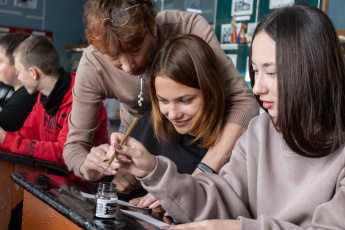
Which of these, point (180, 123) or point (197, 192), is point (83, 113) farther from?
point (197, 192)

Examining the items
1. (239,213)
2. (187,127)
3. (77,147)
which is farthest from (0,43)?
(239,213)

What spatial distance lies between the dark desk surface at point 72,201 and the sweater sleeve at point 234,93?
59cm

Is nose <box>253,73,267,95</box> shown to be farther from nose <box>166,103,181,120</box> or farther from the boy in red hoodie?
the boy in red hoodie

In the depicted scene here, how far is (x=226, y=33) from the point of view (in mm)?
4066

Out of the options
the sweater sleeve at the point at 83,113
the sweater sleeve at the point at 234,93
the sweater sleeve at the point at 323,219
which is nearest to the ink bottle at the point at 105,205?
the sweater sleeve at the point at 323,219

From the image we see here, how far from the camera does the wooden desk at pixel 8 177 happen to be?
285 centimetres

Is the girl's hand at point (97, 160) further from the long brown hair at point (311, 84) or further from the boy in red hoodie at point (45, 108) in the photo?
the boy in red hoodie at point (45, 108)

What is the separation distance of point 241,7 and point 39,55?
1.63 m

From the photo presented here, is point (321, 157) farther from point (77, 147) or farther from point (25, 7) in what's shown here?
point (25, 7)

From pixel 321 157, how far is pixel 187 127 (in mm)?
707

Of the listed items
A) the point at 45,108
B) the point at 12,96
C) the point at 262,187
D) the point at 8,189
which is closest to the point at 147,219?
the point at 262,187

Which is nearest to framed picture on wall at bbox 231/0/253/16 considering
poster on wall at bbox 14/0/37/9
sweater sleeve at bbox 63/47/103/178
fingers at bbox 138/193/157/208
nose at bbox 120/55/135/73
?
sweater sleeve at bbox 63/47/103/178

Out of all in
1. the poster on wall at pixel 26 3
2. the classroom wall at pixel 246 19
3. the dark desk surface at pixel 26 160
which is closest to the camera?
the dark desk surface at pixel 26 160

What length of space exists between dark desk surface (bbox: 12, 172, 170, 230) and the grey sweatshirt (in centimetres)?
11
